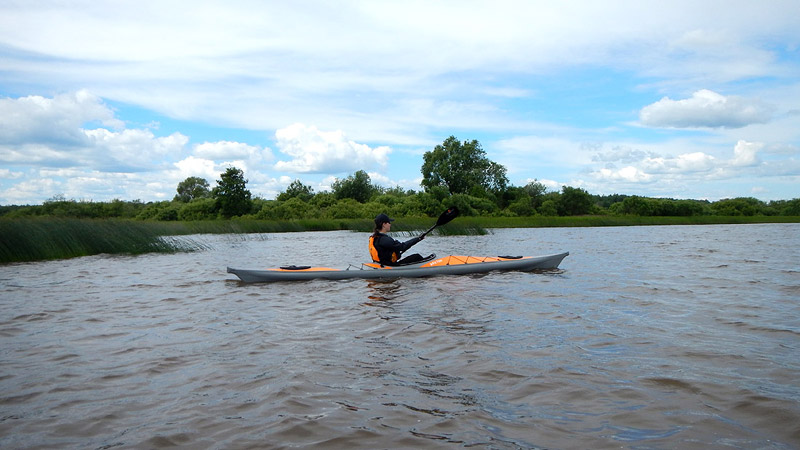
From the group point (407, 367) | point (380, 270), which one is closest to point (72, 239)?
point (380, 270)

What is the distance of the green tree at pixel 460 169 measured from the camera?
4941cm

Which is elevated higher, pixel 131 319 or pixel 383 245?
→ pixel 383 245

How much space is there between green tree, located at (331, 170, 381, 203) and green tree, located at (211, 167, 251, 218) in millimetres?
11715

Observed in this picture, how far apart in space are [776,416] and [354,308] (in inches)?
161

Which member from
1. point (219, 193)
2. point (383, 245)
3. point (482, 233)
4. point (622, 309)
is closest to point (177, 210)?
point (219, 193)

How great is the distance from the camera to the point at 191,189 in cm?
6419

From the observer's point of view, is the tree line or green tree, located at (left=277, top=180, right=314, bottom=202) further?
green tree, located at (left=277, top=180, right=314, bottom=202)

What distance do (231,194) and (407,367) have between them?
40.5 m

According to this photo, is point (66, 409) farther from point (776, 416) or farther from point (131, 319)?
point (776, 416)

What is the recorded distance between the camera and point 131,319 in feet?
18.3

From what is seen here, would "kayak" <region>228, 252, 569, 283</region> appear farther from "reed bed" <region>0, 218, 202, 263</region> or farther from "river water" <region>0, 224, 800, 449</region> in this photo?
"reed bed" <region>0, 218, 202, 263</region>

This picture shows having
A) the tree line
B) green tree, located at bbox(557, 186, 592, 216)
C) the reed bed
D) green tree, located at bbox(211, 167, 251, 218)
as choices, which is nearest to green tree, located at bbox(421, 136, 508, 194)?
the tree line

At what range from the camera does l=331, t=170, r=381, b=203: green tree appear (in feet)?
171

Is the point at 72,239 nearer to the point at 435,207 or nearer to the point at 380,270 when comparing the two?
the point at 380,270
